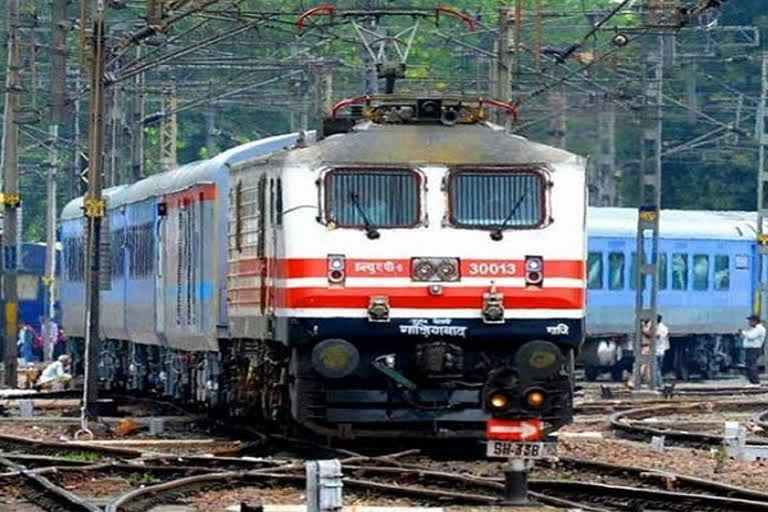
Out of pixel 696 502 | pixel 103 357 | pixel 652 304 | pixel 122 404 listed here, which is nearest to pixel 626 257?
pixel 652 304

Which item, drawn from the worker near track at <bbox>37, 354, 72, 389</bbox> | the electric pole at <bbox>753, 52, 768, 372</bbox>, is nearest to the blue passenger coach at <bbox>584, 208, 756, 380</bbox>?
the electric pole at <bbox>753, 52, 768, 372</bbox>

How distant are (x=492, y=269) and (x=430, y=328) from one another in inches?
26.5

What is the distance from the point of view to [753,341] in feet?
→ 143

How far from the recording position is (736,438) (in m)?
21.8

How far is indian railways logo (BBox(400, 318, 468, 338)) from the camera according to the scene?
19359 millimetres

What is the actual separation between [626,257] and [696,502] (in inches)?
1107

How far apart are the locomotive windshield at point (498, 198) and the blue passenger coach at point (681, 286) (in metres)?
23.6

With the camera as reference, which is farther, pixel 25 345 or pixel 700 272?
pixel 25 345

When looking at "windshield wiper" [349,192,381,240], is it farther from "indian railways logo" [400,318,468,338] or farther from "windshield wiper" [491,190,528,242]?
"windshield wiper" [491,190,528,242]

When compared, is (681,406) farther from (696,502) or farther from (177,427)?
(696,502)

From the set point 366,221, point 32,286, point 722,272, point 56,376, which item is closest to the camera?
point 366,221

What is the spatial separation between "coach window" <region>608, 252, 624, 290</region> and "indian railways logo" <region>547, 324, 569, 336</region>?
24472 mm

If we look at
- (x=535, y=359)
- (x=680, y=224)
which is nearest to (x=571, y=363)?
(x=535, y=359)

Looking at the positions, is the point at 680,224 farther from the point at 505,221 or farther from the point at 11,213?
the point at 505,221
